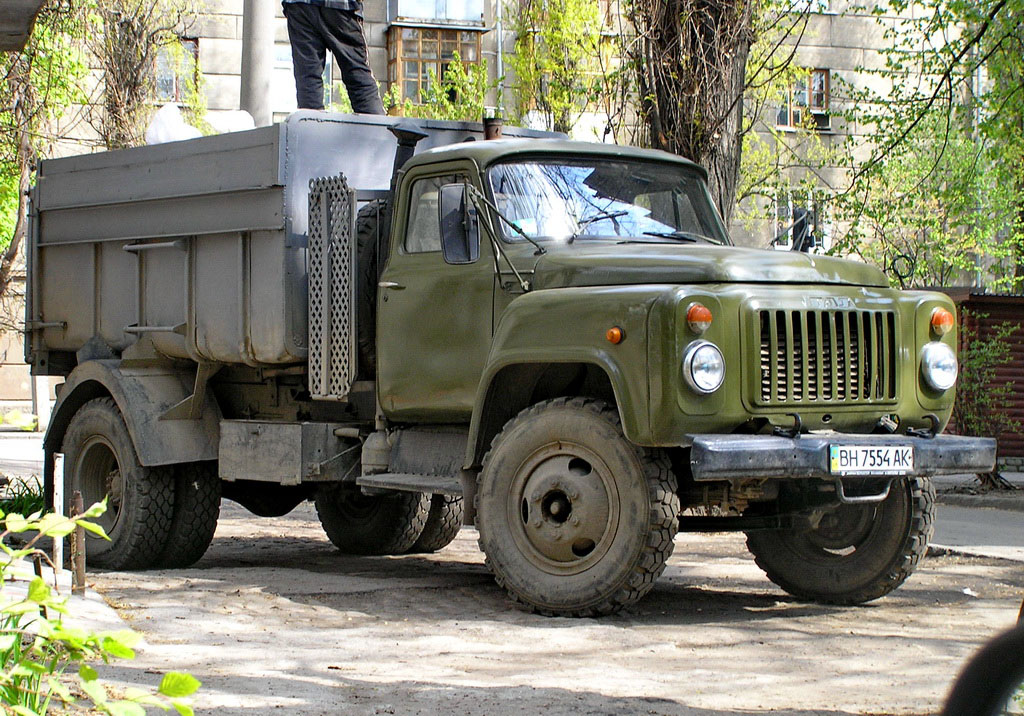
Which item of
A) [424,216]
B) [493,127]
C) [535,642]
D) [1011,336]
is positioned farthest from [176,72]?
[535,642]

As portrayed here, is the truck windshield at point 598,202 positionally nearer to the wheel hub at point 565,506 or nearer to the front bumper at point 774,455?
the wheel hub at point 565,506

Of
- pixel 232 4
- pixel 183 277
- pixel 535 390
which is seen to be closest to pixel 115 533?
pixel 183 277

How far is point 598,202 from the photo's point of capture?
8.23 m

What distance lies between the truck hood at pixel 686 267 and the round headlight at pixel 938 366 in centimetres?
41

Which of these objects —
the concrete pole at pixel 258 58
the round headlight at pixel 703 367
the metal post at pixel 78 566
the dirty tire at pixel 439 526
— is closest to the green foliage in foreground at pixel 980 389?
the dirty tire at pixel 439 526

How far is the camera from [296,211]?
28.9 feet

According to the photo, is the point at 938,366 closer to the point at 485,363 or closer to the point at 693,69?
the point at 485,363

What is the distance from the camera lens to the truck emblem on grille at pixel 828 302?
725 centimetres

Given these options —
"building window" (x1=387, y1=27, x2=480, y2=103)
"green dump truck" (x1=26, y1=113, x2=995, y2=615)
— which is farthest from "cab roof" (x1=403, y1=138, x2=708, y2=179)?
"building window" (x1=387, y1=27, x2=480, y2=103)

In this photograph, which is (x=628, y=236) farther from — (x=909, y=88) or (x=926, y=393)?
(x=909, y=88)

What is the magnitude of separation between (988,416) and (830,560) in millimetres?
8529

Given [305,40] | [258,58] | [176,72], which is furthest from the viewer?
[176,72]

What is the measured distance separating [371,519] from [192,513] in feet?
4.53

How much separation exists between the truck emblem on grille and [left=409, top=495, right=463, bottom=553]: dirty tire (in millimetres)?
3908
